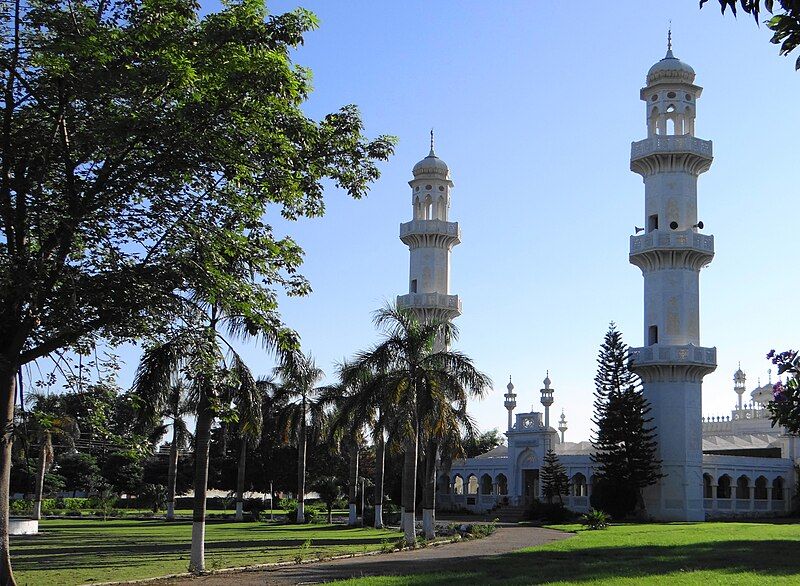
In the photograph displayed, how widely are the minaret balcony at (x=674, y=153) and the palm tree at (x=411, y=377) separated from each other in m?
24.0

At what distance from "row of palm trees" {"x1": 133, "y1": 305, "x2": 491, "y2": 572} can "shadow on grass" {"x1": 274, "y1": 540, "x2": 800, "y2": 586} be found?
14.4ft

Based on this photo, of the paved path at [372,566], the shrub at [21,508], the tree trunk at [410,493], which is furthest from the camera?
the shrub at [21,508]

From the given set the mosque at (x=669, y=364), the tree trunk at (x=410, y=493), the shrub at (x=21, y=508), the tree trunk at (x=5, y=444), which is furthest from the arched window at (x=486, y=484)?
the tree trunk at (x=5, y=444)

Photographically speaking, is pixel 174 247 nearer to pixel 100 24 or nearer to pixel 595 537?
pixel 100 24

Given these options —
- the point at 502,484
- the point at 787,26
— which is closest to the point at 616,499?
the point at 502,484

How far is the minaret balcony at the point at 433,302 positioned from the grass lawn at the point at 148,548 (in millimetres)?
19069

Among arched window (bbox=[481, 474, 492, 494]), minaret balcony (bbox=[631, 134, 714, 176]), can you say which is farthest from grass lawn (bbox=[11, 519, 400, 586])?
minaret balcony (bbox=[631, 134, 714, 176])

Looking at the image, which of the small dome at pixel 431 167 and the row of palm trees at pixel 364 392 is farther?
the small dome at pixel 431 167

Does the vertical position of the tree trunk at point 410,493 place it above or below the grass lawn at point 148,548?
above

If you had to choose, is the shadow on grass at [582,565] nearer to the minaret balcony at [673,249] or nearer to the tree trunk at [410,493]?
the tree trunk at [410,493]

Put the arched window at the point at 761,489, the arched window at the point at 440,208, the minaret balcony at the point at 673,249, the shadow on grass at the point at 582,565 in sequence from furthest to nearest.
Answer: the arched window at the point at 440,208 → the arched window at the point at 761,489 → the minaret balcony at the point at 673,249 → the shadow on grass at the point at 582,565

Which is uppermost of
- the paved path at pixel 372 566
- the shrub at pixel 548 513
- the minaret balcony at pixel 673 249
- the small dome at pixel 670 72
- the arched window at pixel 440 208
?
the small dome at pixel 670 72

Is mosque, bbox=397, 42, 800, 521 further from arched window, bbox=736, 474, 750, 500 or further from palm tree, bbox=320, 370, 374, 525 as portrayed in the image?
palm tree, bbox=320, 370, 374, 525

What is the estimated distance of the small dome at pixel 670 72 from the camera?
5266 centimetres
